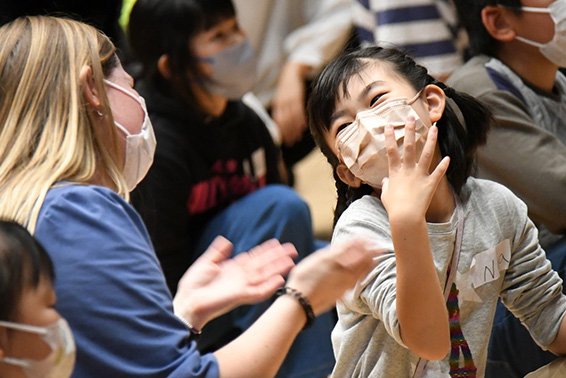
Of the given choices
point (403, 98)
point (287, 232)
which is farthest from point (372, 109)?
point (287, 232)

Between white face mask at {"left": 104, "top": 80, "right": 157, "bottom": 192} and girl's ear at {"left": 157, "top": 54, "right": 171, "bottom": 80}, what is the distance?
109 cm

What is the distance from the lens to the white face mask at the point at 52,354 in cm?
153

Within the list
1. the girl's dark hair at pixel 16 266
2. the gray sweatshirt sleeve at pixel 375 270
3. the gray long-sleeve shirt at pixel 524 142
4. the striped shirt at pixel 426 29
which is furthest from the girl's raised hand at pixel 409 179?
the striped shirt at pixel 426 29

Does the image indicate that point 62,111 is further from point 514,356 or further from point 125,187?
point 514,356

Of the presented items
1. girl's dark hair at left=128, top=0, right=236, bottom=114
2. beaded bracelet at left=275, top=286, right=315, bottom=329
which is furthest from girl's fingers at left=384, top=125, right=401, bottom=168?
girl's dark hair at left=128, top=0, right=236, bottom=114

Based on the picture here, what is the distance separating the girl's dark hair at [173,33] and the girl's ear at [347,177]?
3.99ft

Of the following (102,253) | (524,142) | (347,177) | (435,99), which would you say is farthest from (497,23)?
(102,253)

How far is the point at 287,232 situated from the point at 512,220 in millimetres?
1109

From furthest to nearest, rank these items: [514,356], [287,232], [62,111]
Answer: [287,232] → [514,356] → [62,111]

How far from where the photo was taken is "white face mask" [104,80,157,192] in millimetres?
2070

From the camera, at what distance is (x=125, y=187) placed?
6.32 feet

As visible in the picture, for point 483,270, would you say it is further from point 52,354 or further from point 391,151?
point 52,354

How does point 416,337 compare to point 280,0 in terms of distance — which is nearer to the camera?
point 416,337

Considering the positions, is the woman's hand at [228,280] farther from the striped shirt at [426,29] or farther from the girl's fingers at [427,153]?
the striped shirt at [426,29]
